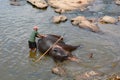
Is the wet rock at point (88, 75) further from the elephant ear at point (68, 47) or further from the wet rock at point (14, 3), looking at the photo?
the wet rock at point (14, 3)

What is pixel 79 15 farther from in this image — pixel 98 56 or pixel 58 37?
pixel 98 56

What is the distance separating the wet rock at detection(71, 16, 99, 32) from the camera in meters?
24.5

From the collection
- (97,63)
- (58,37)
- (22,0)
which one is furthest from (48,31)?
(22,0)

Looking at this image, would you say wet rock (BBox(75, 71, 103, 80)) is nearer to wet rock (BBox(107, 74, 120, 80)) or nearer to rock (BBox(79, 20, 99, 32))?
wet rock (BBox(107, 74, 120, 80))

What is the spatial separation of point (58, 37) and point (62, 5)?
8427 mm

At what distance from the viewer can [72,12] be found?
28.6 metres

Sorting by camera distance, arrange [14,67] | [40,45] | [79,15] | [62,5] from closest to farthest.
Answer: [14,67], [40,45], [79,15], [62,5]

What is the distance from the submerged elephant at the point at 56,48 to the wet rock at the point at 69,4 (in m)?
7.91

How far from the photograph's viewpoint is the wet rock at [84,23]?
80.4 ft

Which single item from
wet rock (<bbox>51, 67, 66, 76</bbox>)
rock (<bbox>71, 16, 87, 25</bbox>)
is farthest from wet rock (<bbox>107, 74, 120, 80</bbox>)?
rock (<bbox>71, 16, 87, 25</bbox>)

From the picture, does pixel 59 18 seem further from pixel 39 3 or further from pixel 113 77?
pixel 113 77

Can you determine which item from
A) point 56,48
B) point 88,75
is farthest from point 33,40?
point 88,75

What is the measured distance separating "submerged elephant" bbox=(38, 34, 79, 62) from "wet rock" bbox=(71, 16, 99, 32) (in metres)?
3.68

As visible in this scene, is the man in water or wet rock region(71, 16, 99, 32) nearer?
the man in water
